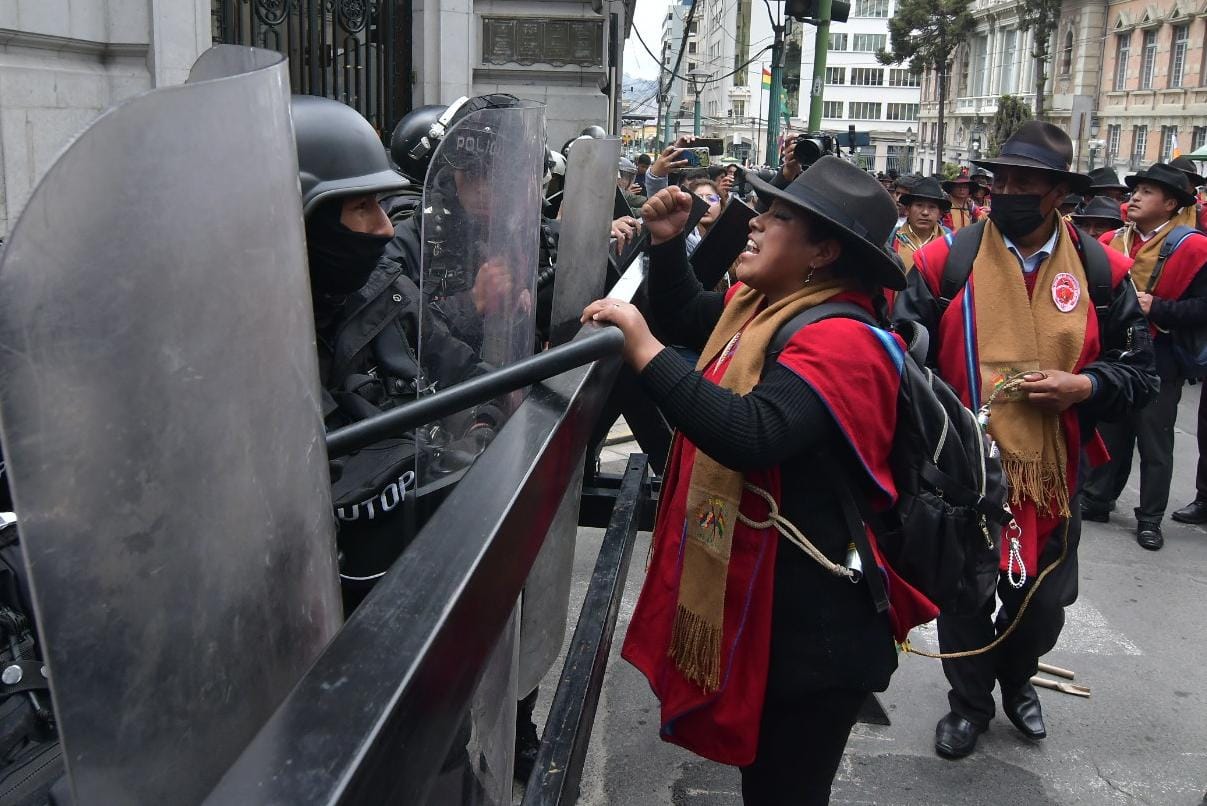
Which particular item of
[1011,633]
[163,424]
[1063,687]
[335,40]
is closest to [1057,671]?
[1063,687]

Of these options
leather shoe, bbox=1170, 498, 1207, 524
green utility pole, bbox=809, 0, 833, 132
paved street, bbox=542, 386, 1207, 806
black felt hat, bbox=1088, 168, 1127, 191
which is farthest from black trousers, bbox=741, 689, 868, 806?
green utility pole, bbox=809, 0, 833, 132

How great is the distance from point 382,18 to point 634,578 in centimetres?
637

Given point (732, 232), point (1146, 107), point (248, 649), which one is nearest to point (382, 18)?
point (732, 232)

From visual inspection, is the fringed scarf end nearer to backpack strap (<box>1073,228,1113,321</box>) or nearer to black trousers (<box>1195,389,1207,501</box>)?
backpack strap (<box>1073,228,1113,321</box>)

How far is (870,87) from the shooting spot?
10894 centimetres

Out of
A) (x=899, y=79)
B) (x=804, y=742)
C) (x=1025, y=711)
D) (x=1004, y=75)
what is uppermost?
(x=899, y=79)

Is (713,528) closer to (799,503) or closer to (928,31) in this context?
(799,503)

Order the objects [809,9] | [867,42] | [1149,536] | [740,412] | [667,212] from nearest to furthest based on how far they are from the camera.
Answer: [740,412] → [667,212] → [1149,536] → [809,9] → [867,42]

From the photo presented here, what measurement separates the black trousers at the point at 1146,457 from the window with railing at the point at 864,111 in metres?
108

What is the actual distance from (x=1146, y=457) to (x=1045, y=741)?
3269 millimetres

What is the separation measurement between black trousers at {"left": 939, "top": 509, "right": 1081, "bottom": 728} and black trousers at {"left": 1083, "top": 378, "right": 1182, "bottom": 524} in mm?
2842

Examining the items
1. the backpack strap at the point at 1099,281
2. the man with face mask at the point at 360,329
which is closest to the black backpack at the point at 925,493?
the man with face mask at the point at 360,329

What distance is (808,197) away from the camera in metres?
2.53

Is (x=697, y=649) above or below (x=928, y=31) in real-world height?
below
